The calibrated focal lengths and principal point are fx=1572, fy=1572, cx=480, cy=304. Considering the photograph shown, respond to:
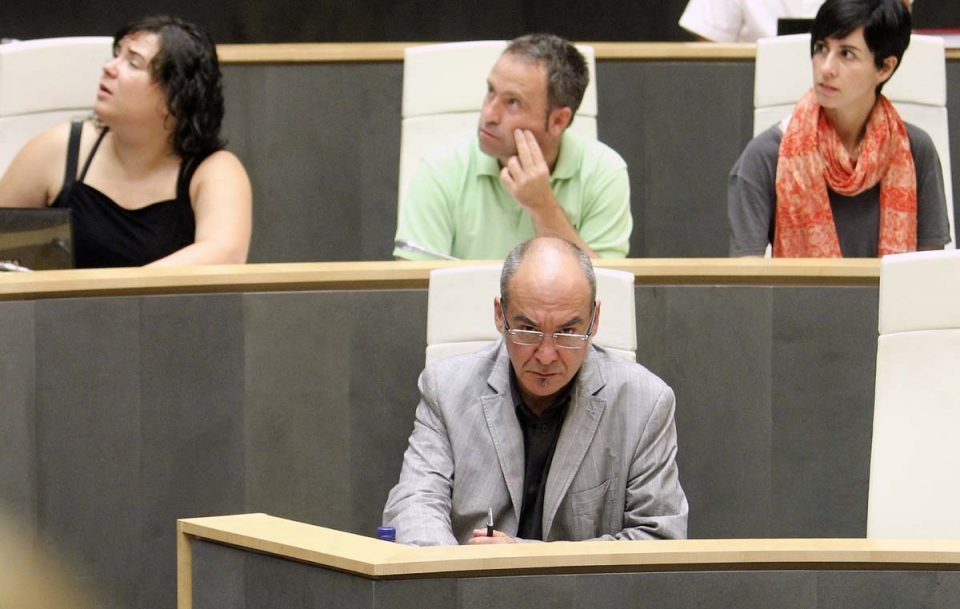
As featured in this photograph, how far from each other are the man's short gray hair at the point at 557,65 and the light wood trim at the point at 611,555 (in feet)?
5.00

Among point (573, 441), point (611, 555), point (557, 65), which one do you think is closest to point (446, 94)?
point (557, 65)

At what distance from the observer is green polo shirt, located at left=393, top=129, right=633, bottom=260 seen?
9.89 feet

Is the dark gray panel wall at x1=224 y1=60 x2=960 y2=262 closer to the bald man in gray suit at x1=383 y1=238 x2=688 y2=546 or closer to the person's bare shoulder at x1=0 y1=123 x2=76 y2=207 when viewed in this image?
the person's bare shoulder at x1=0 y1=123 x2=76 y2=207

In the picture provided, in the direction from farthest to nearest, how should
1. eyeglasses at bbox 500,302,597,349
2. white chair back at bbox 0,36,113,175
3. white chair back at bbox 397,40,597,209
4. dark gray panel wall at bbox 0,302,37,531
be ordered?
white chair back at bbox 397,40,597,209 < white chair back at bbox 0,36,113,175 < dark gray panel wall at bbox 0,302,37,531 < eyeglasses at bbox 500,302,597,349

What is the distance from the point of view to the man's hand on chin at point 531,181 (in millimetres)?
2904

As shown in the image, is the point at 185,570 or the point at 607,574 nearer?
the point at 607,574

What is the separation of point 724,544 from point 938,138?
224 centimetres

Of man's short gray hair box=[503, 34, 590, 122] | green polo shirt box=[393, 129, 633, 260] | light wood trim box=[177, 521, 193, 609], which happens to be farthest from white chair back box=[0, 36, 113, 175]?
light wood trim box=[177, 521, 193, 609]

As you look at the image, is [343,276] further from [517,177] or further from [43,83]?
[43,83]

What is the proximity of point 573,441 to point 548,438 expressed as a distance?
6 centimetres

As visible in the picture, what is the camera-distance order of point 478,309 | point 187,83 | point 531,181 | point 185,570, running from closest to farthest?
point 185,570 → point 478,309 → point 531,181 → point 187,83

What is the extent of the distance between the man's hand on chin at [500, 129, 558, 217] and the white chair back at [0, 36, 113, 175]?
0.98 meters

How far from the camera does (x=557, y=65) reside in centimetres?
305

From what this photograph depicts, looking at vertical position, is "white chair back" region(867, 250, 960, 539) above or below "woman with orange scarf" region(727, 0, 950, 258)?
below
